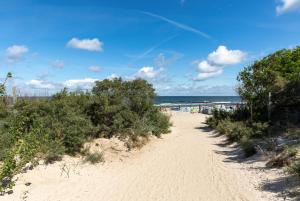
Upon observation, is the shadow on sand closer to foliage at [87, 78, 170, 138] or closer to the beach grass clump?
the beach grass clump

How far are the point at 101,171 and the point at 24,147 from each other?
11.4 ft

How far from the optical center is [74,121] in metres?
13.3

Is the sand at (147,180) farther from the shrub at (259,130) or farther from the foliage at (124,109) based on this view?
the shrub at (259,130)

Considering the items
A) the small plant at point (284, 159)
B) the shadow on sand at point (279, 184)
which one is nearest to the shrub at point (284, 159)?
the small plant at point (284, 159)

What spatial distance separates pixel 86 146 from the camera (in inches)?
546

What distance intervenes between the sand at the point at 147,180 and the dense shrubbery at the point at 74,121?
2.28 ft

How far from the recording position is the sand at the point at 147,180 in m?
8.64

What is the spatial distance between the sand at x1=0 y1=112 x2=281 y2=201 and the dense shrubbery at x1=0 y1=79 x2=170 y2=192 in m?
0.70

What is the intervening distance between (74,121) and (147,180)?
14.6ft

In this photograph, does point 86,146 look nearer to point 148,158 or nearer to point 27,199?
point 148,158

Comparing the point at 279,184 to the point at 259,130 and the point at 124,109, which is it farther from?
the point at 124,109

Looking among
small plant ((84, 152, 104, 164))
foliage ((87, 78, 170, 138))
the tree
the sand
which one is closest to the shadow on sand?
the sand

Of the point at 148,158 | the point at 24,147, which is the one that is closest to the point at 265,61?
the point at 148,158

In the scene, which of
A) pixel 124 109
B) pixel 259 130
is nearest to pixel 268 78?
pixel 259 130
